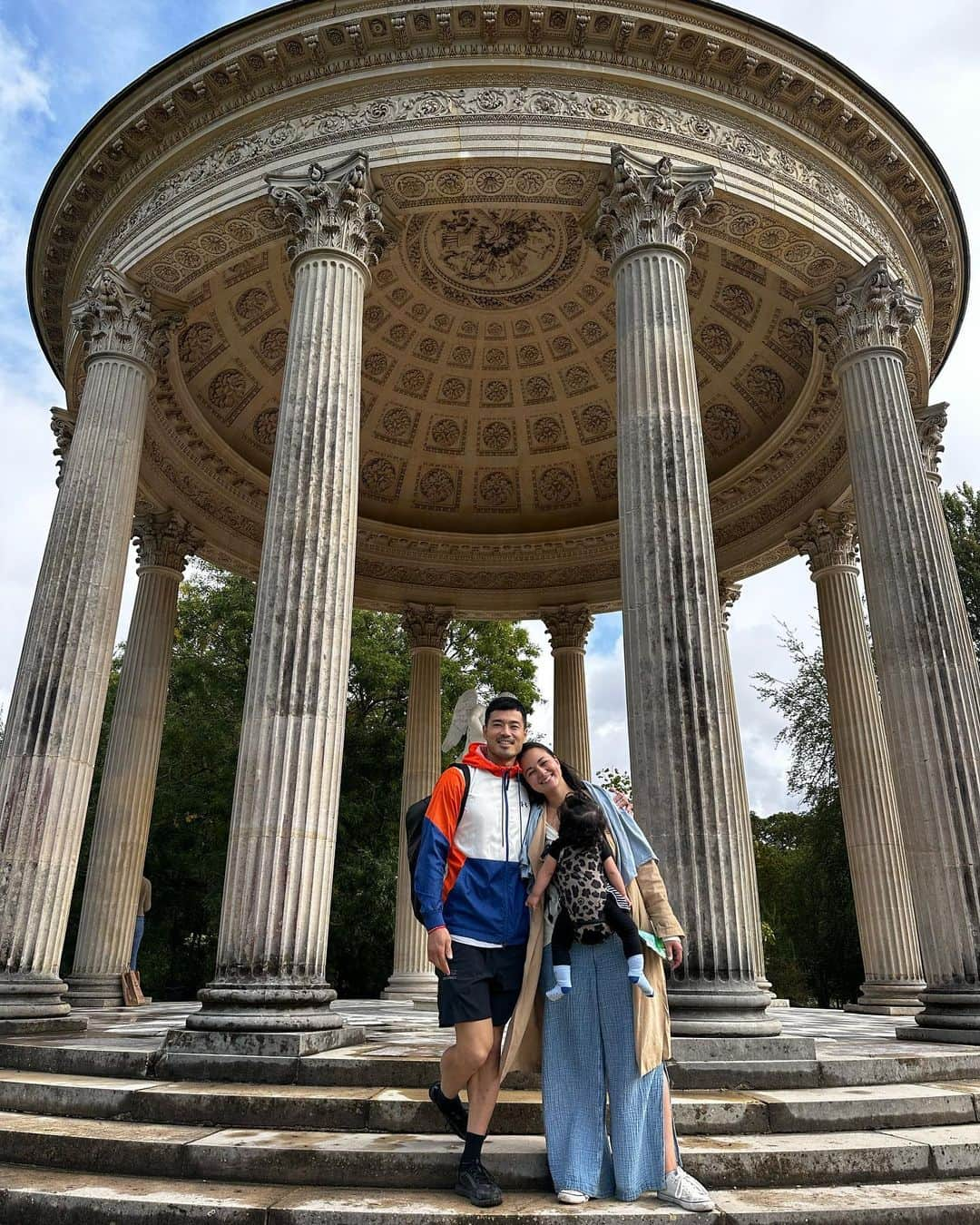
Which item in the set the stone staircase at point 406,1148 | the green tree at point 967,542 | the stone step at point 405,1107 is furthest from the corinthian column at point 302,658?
the green tree at point 967,542

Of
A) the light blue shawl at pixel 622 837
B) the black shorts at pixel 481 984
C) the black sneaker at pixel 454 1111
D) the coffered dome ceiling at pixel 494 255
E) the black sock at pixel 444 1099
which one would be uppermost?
the coffered dome ceiling at pixel 494 255

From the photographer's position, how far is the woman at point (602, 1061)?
636cm

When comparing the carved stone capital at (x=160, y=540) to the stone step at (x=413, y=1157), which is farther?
the carved stone capital at (x=160, y=540)

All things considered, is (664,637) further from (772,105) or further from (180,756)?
(180,756)

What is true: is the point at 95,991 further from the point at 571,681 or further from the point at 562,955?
the point at 562,955

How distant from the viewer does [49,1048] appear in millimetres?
11062

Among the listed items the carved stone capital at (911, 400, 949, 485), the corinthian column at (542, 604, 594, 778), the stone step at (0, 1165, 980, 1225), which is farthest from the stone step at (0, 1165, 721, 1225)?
the corinthian column at (542, 604, 594, 778)

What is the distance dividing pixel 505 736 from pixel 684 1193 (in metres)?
3.51

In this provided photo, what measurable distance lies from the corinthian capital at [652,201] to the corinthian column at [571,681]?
17858 mm

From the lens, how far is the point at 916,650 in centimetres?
1662

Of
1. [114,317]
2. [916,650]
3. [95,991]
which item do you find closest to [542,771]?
[916,650]

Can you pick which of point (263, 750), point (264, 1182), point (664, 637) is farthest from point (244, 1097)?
point (664, 637)

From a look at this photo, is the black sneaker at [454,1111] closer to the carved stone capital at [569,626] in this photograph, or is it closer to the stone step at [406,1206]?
the stone step at [406,1206]

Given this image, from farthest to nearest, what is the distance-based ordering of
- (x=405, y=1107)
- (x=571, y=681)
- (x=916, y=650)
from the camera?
(x=571, y=681), (x=916, y=650), (x=405, y=1107)
